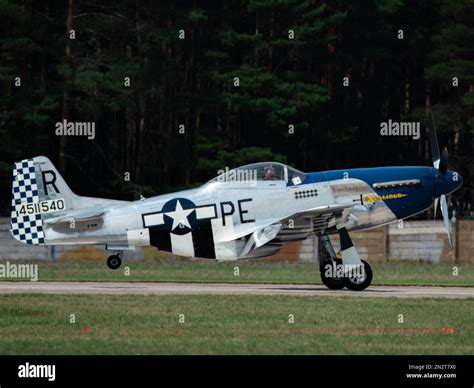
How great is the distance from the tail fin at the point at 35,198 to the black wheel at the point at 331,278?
21.0ft

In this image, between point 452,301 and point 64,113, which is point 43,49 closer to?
point 64,113

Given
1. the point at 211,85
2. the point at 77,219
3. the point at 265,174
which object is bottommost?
the point at 77,219

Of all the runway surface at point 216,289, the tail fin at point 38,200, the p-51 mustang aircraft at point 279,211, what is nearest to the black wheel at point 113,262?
the runway surface at point 216,289

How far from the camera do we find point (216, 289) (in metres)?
27.7

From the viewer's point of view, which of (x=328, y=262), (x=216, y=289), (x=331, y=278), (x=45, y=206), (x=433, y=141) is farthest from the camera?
(x=45, y=206)

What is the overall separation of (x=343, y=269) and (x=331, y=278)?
47 cm

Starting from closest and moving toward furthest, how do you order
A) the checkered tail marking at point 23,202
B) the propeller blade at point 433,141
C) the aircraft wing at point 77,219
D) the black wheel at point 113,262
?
the aircraft wing at point 77,219 → the propeller blade at point 433,141 → the checkered tail marking at point 23,202 → the black wheel at point 113,262

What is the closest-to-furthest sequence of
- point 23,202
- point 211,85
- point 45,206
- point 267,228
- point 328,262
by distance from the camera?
point 267,228
point 328,262
point 45,206
point 23,202
point 211,85

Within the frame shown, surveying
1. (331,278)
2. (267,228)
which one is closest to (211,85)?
(331,278)

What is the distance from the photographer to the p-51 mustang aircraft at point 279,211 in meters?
25.7

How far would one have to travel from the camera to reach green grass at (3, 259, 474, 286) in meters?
32.3

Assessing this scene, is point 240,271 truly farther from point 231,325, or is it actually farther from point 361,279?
point 231,325

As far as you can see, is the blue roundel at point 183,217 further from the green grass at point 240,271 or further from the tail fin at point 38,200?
the green grass at point 240,271

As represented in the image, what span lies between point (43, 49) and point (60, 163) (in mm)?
5461
